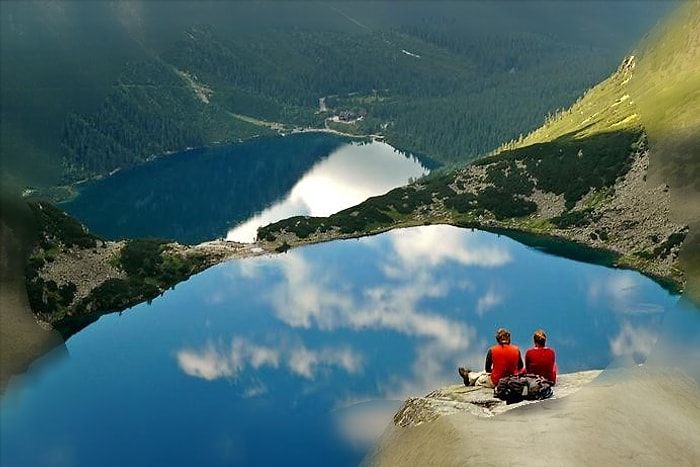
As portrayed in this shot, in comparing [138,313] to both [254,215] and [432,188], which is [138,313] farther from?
[254,215]

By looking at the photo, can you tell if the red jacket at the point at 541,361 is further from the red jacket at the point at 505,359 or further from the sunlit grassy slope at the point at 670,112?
the sunlit grassy slope at the point at 670,112

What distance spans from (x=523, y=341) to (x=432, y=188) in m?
81.5

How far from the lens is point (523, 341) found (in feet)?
243

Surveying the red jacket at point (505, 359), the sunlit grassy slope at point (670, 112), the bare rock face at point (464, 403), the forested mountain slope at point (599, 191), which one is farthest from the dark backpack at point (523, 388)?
the forested mountain slope at point (599, 191)

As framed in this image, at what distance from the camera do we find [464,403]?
2811 centimetres

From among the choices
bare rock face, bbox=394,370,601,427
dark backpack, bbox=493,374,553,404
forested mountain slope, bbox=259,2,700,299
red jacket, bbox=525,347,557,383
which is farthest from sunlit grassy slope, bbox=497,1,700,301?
dark backpack, bbox=493,374,553,404

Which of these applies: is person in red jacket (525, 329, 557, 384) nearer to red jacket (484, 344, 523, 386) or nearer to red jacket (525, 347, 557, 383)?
red jacket (525, 347, 557, 383)

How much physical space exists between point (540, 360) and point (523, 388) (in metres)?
1.68

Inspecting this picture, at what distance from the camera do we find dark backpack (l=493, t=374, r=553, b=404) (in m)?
25.2

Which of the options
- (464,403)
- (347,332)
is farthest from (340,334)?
(464,403)

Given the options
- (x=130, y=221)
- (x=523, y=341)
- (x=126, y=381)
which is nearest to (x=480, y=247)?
(x=523, y=341)

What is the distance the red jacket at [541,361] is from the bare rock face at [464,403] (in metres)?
0.79

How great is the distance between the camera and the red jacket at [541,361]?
26625 mm

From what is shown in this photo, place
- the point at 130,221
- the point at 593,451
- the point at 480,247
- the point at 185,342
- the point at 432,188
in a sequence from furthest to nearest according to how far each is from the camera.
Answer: the point at 130,221 < the point at 432,188 < the point at 480,247 < the point at 185,342 < the point at 593,451
